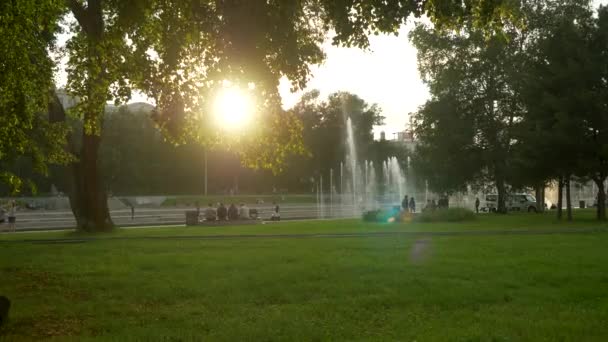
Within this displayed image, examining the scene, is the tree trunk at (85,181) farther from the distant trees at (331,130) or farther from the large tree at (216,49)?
the distant trees at (331,130)

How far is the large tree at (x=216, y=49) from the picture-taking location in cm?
1213

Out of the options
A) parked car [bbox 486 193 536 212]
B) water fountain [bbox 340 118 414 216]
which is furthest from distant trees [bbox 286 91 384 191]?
parked car [bbox 486 193 536 212]

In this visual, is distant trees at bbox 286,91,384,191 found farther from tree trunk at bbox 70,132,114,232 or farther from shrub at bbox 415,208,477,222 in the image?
tree trunk at bbox 70,132,114,232

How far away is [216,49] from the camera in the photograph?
13836mm

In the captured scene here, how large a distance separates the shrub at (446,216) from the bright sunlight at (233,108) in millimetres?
20926

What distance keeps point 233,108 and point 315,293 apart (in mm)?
6008


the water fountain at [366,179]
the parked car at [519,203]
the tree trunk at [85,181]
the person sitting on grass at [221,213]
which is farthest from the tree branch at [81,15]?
the water fountain at [366,179]

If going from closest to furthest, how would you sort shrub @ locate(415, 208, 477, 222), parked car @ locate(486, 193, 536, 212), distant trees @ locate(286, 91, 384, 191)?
shrub @ locate(415, 208, 477, 222)
parked car @ locate(486, 193, 536, 212)
distant trees @ locate(286, 91, 384, 191)

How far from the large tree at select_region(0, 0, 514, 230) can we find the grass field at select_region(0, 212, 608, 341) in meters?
3.26

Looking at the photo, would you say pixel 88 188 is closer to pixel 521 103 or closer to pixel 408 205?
pixel 408 205

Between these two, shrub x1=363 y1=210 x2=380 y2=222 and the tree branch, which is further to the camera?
shrub x1=363 y1=210 x2=380 y2=222

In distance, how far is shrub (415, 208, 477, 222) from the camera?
112 feet

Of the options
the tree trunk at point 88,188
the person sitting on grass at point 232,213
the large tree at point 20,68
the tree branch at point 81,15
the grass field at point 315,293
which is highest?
the tree branch at point 81,15

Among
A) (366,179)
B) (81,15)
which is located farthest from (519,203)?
(81,15)
